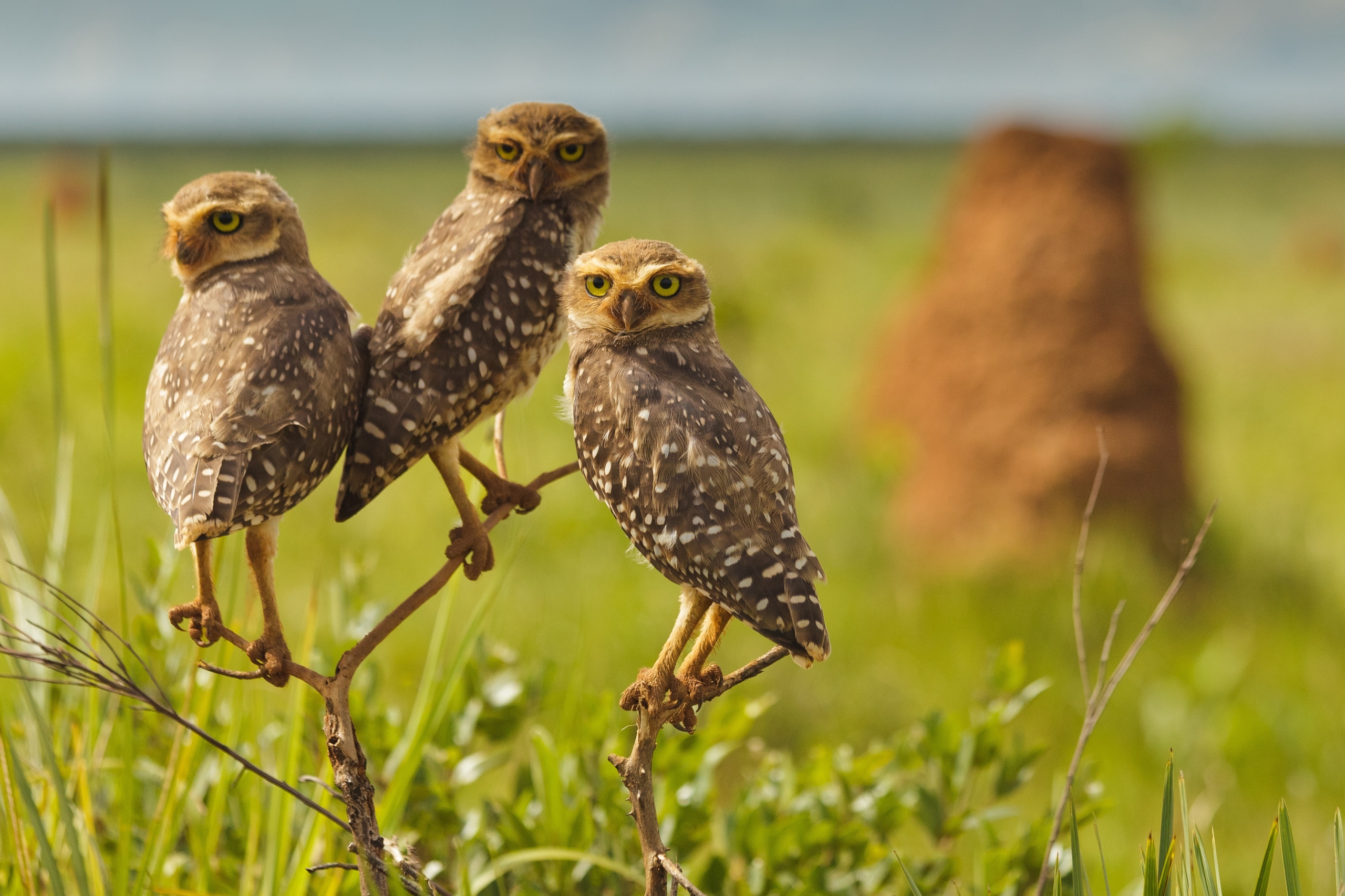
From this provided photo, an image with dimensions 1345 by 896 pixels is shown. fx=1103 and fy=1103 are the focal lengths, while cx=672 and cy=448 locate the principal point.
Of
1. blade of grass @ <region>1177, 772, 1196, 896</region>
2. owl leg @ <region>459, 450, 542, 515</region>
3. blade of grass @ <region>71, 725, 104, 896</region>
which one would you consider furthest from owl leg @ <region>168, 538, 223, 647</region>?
blade of grass @ <region>1177, 772, 1196, 896</region>

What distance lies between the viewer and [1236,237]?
41.0m

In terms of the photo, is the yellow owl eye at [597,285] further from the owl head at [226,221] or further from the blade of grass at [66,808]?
the blade of grass at [66,808]

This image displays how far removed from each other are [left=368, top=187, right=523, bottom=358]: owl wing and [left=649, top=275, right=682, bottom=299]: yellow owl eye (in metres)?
0.33

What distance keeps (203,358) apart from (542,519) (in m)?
6.81

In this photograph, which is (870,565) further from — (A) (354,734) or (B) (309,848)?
(A) (354,734)

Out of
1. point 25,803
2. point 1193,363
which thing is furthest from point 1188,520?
point 1193,363

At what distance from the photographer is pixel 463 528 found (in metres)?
1.72

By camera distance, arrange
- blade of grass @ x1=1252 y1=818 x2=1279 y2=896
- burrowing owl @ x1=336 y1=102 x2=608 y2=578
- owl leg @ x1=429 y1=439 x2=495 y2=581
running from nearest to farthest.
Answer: burrowing owl @ x1=336 y1=102 x2=608 y2=578 < owl leg @ x1=429 y1=439 x2=495 y2=581 < blade of grass @ x1=1252 y1=818 x2=1279 y2=896

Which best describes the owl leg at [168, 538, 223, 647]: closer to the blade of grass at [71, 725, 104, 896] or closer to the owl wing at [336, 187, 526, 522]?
the owl wing at [336, 187, 526, 522]

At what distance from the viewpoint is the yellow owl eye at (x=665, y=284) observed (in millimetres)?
1514

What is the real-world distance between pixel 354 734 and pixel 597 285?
2.29 ft

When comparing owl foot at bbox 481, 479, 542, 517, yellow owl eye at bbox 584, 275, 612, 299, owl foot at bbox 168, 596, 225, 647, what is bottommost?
owl foot at bbox 168, 596, 225, 647

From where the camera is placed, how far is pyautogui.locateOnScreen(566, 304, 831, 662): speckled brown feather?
1398 millimetres

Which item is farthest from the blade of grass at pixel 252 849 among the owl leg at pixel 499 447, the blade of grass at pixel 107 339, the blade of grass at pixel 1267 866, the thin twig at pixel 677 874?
the blade of grass at pixel 1267 866
